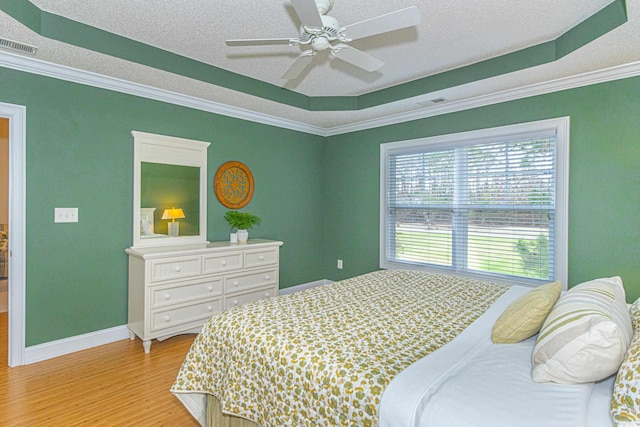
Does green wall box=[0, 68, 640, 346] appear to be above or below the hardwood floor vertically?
above

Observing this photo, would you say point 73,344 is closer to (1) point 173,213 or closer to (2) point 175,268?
(2) point 175,268

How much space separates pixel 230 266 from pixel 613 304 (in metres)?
2.92

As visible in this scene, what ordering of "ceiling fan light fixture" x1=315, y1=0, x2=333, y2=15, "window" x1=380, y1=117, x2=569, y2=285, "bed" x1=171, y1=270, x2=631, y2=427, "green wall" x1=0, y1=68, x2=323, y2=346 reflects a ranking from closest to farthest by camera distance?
1. "bed" x1=171, y1=270, x2=631, y2=427
2. "ceiling fan light fixture" x1=315, y1=0, x2=333, y2=15
3. "green wall" x1=0, y1=68, x2=323, y2=346
4. "window" x1=380, y1=117, x2=569, y2=285

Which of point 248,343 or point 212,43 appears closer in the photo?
point 248,343

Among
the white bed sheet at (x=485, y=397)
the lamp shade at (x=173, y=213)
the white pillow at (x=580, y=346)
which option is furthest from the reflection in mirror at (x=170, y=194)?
the white pillow at (x=580, y=346)

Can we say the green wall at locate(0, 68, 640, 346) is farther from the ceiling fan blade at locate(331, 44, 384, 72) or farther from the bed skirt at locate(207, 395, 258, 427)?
the bed skirt at locate(207, 395, 258, 427)

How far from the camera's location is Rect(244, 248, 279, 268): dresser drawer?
3560 millimetres

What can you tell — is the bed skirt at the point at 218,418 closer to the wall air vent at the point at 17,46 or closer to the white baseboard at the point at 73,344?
the white baseboard at the point at 73,344

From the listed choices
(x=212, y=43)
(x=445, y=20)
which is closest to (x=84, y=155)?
(x=212, y=43)

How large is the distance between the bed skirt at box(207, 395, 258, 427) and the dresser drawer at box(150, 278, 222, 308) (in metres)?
1.34

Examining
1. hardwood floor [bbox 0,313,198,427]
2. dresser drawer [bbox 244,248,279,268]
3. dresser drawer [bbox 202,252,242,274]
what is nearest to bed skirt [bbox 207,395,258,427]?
hardwood floor [bbox 0,313,198,427]

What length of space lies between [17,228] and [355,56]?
9.37ft

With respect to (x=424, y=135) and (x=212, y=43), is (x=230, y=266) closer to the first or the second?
(x=212, y=43)

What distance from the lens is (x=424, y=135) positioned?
156 inches
